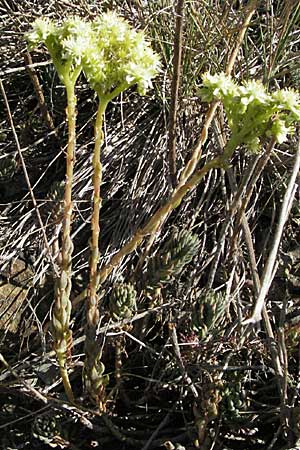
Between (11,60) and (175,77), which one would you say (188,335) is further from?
(11,60)

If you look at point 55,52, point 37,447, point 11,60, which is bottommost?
point 37,447

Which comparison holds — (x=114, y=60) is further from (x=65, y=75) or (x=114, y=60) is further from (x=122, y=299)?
(x=122, y=299)

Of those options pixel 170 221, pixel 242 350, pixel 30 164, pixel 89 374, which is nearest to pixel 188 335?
pixel 242 350

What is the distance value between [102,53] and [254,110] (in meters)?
0.26

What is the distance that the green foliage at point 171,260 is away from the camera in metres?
1.43

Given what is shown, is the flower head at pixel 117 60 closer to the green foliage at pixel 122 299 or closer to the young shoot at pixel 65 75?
the young shoot at pixel 65 75

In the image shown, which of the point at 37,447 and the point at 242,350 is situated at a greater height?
the point at 242,350

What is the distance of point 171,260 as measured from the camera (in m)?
1.43

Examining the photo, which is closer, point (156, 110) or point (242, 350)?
point (242, 350)

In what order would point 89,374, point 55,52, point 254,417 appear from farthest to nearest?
→ point 254,417 < point 89,374 < point 55,52

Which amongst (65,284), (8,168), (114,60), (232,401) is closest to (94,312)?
(65,284)

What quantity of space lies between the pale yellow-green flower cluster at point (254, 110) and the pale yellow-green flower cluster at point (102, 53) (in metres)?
0.12

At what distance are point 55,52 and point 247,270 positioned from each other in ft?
2.65

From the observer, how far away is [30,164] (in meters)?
1.95
